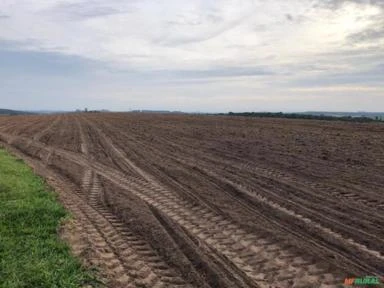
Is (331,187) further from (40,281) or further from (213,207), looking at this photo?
(40,281)

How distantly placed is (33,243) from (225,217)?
3.46 m

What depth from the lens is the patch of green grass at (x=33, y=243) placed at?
637cm

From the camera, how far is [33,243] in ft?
25.4

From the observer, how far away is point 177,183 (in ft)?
43.1

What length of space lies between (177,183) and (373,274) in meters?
7.27

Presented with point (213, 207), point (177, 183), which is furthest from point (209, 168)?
point (213, 207)

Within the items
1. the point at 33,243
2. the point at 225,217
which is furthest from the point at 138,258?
the point at 225,217

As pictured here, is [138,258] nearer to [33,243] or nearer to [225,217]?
[33,243]

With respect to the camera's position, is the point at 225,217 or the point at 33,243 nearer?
the point at 33,243

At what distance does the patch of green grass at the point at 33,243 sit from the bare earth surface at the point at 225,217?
0.33 m
